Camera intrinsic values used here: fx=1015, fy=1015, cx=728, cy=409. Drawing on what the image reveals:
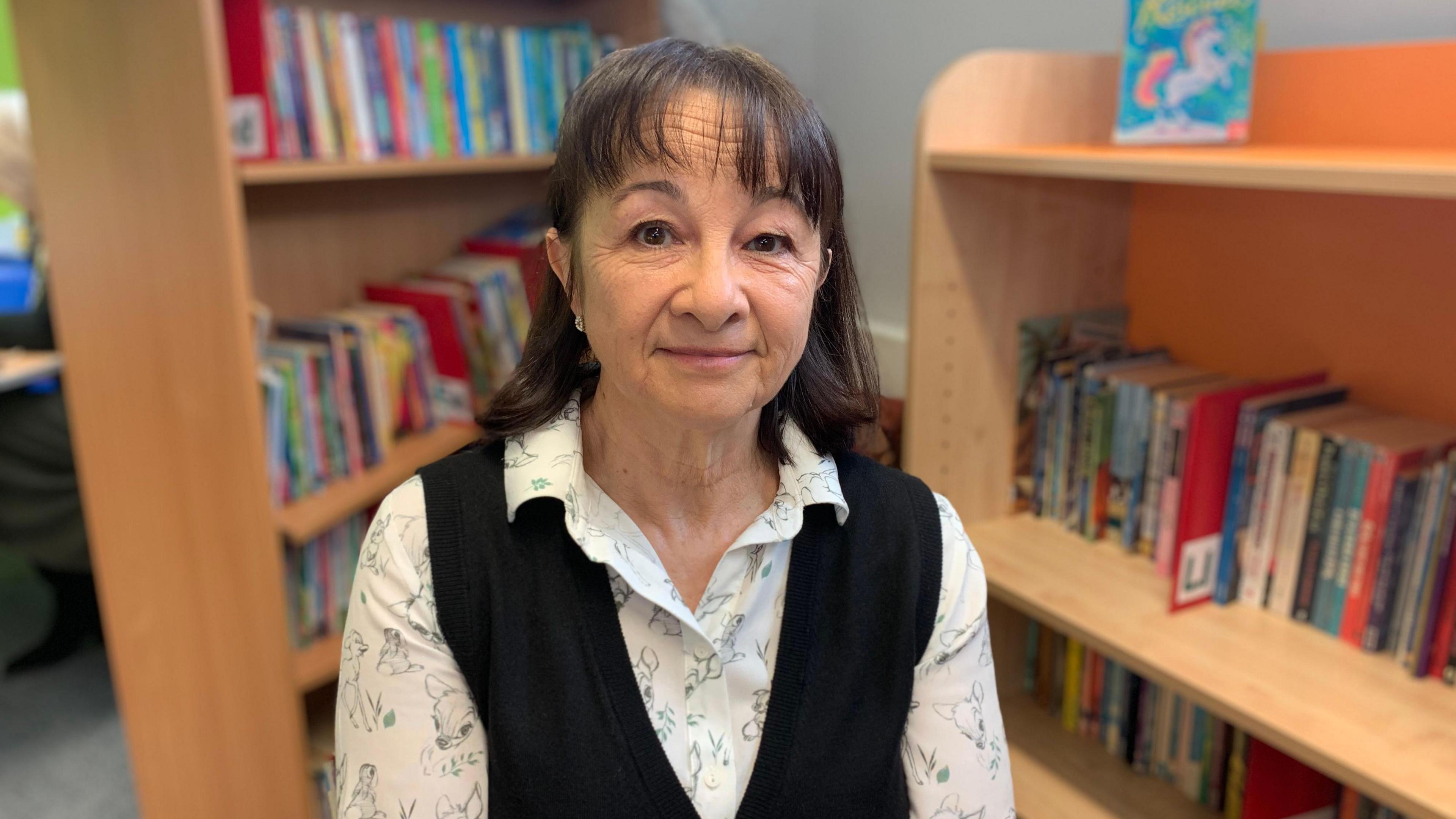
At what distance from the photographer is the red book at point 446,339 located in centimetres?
218

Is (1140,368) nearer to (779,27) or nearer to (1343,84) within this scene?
(1343,84)

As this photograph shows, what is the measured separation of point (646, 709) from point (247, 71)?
1.35 m

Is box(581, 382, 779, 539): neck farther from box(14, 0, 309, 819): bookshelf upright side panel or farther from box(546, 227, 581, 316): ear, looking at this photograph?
box(14, 0, 309, 819): bookshelf upright side panel

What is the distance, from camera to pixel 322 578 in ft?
6.49

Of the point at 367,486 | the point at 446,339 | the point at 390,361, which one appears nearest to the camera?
the point at 367,486

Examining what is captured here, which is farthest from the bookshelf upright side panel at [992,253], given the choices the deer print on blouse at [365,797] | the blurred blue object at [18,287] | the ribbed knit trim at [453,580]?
the blurred blue object at [18,287]

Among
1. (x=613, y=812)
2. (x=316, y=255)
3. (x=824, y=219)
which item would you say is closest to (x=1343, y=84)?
(x=824, y=219)

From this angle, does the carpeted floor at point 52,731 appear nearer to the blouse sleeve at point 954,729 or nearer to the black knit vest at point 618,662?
the black knit vest at point 618,662

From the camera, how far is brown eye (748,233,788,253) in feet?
2.92

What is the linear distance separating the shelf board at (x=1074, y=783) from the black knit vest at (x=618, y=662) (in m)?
0.50

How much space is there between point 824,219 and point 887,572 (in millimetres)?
359

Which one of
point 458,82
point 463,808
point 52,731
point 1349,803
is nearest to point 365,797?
point 463,808

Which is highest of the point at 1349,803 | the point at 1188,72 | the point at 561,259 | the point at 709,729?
the point at 1188,72

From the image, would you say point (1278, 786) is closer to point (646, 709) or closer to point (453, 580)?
point (646, 709)
